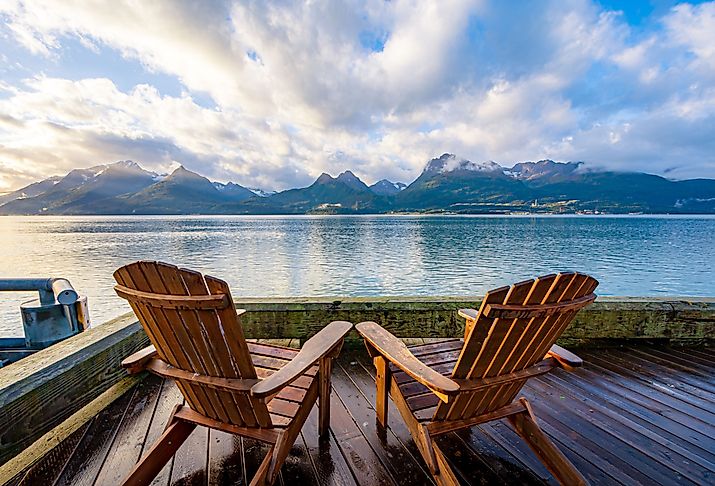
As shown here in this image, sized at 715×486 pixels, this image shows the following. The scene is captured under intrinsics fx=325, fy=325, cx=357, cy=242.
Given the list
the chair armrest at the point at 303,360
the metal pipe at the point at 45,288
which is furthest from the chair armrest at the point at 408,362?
the metal pipe at the point at 45,288

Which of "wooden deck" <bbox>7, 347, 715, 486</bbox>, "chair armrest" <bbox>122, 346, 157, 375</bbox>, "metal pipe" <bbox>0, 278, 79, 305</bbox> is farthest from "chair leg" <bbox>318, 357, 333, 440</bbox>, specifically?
"metal pipe" <bbox>0, 278, 79, 305</bbox>

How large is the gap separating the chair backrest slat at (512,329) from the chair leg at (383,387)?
0.39 m

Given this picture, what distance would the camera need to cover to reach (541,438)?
61.7 inches

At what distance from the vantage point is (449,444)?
5.95ft

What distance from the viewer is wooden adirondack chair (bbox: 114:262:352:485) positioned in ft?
3.85

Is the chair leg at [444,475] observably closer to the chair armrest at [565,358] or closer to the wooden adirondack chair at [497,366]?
the wooden adirondack chair at [497,366]

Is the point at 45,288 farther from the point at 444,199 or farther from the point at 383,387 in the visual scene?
the point at 444,199

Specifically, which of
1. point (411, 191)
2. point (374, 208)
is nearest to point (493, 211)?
point (374, 208)

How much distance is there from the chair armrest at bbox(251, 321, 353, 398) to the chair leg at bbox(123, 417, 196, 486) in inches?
25.6

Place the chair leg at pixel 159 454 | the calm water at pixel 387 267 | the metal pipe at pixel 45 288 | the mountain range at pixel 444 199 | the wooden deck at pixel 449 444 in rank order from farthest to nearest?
1. the mountain range at pixel 444 199
2. the calm water at pixel 387 267
3. the metal pipe at pixel 45 288
4. the wooden deck at pixel 449 444
5. the chair leg at pixel 159 454

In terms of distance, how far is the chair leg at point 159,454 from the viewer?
1388 millimetres

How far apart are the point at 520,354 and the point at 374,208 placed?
136061 mm

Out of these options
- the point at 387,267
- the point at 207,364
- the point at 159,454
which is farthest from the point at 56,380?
the point at 387,267

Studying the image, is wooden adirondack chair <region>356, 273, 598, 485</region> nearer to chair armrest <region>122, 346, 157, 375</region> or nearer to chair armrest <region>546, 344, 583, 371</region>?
chair armrest <region>546, 344, 583, 371</region>
